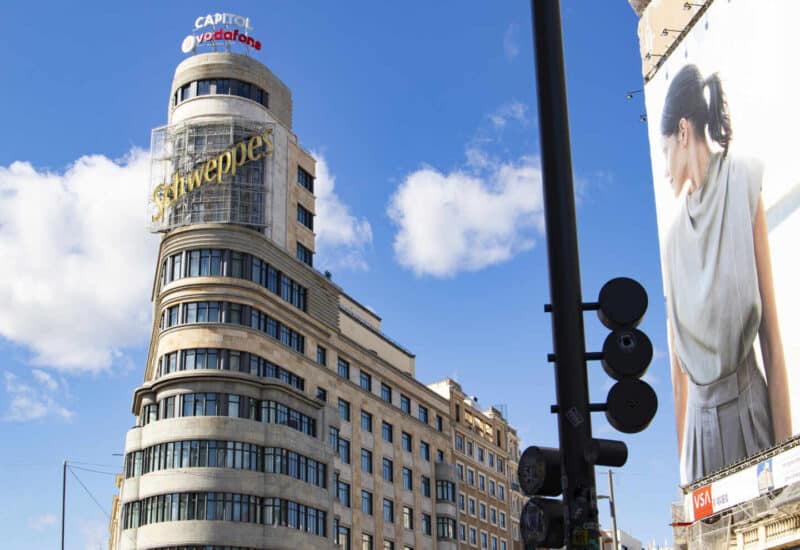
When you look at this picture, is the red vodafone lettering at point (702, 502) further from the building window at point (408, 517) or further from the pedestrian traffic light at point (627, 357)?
the pedestrian traffic light at point (627, 357)

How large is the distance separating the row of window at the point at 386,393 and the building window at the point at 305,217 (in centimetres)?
1073

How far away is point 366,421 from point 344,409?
3687 mm

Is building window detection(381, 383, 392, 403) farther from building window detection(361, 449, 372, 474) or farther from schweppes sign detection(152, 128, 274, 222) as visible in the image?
schweppes sign detection(152, 128, 274, 222)

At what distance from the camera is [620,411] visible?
659 centimetres

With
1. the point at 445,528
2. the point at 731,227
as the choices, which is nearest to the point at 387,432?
the point at 445,528

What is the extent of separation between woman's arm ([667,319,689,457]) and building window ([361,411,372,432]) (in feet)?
89.2

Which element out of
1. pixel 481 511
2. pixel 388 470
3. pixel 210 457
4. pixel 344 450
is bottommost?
pixel 210 457

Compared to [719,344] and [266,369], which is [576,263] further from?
[266,369]

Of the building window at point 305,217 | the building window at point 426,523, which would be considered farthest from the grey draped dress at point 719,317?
the building window at point 426,523

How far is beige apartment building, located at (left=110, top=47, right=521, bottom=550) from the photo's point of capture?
211ft

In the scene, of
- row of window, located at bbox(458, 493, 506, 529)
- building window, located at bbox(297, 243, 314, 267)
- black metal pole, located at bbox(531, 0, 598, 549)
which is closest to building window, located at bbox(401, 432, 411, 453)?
row of window, located at bbox(458, 493, 506, 529)

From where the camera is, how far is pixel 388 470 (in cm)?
8475

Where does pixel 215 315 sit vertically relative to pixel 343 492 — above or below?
above

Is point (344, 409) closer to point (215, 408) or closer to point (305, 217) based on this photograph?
point (305, 217)
